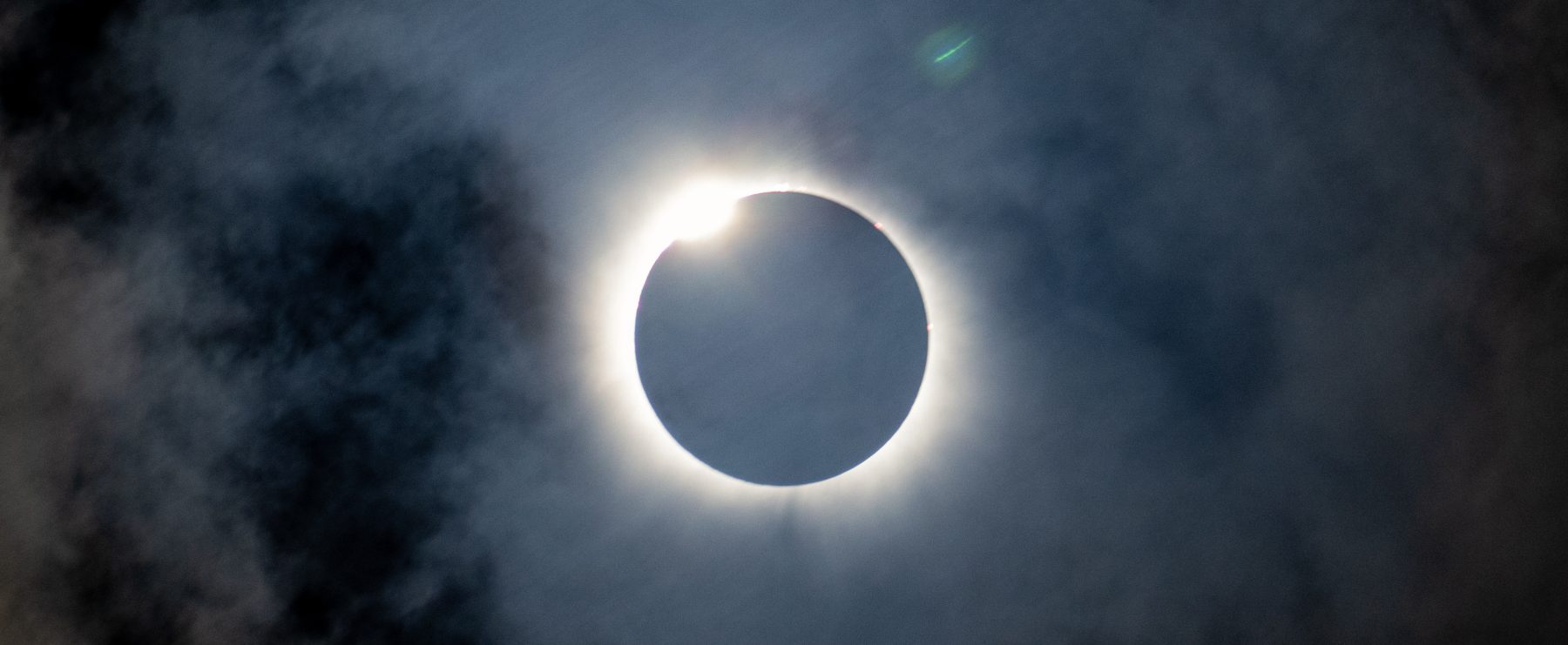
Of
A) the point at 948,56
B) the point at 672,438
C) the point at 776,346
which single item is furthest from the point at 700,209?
the point at 948,56

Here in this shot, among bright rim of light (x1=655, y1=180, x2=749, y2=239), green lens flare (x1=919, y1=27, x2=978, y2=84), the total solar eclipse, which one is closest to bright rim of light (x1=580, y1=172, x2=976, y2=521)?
bright rim of light (x1=655, y1=180, x2=749, y2=239)

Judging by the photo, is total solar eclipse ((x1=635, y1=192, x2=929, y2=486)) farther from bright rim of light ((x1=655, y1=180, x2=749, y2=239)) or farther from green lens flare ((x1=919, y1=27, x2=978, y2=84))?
green lens flare ((x1=919, y1=27, x2=978, y2=84))

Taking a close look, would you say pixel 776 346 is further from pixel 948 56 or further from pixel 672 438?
pixel 948 56

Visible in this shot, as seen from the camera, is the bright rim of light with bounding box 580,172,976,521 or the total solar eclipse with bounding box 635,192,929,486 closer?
the total solar eclipse with bounding box 635,192,929,486

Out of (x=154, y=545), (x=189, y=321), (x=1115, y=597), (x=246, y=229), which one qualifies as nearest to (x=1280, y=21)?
(x=1115, y=597)

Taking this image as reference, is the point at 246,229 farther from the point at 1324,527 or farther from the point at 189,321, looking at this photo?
the point at 1324,527
